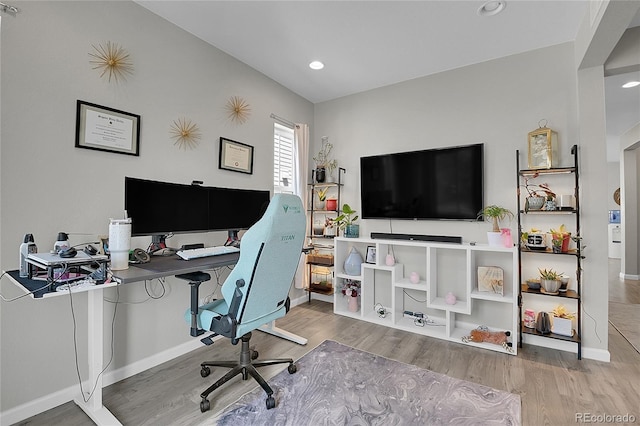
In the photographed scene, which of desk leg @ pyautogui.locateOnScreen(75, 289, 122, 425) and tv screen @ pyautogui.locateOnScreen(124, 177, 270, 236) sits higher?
tv screen @ pyautogui.locateOnScreen(124, 177, 270, 236)

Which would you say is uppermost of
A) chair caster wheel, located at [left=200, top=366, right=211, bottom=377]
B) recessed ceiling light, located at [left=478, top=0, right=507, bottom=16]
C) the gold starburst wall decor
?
recessed ceiling light, located at [left=478, top=0, right=507, bottom=16]

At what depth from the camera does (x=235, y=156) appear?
2.95 meters

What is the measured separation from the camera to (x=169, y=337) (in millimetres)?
2396

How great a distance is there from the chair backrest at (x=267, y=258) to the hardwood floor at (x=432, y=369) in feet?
2.21

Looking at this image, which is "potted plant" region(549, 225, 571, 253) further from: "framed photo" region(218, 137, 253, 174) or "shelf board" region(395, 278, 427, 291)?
"framed photo" region(218, 137, 253, 174)

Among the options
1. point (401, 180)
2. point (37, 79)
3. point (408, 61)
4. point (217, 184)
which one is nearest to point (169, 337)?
point (217, 184)

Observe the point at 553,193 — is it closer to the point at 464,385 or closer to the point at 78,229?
the point at 464,385

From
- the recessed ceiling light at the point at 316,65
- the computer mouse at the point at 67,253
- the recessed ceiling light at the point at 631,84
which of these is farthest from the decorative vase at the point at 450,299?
the recessed ceiling light at the point at 631,84

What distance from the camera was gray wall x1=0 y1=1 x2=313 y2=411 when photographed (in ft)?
5.42

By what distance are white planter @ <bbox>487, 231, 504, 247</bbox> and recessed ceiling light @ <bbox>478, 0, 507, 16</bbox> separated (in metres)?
1.75

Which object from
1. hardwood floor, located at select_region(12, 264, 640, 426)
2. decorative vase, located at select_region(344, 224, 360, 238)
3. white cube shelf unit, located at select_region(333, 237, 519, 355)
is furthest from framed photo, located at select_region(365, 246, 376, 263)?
hardwood floor, located at select_region(12, 264, 640, 426)

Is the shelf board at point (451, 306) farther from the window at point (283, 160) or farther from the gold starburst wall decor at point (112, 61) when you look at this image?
the gold starburst wall decor at point (112, 61)

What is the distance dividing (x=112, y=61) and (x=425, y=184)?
287 centimetres

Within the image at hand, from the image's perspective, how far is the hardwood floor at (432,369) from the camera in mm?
1735
